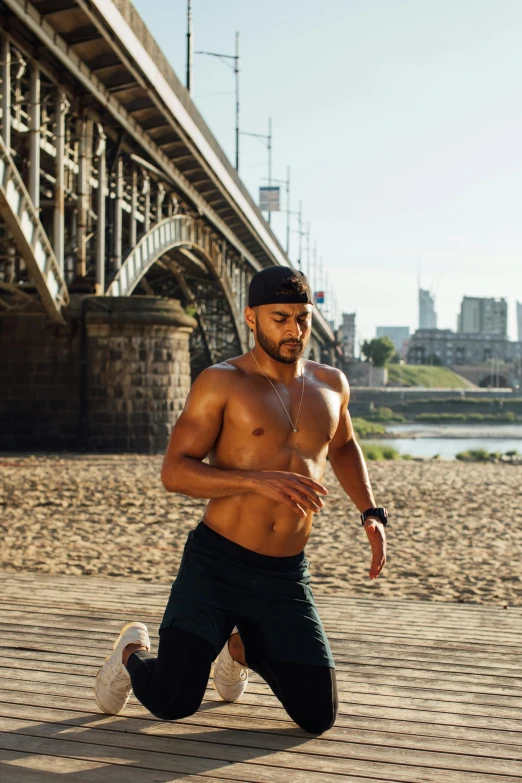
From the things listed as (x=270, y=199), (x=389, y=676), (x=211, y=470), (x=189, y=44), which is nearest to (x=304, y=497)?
(x=211, y=470)

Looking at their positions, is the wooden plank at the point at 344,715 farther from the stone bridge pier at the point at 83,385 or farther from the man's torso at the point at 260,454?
the stone bridge pier at the point at 83,385

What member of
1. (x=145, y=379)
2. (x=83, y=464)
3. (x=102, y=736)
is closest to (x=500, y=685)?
(x=102, y=736)

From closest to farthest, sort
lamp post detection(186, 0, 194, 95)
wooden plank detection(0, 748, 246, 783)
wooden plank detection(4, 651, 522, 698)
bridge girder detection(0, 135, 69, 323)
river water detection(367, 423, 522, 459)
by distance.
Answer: wooden plank detection(0, 748, 246, 783), wooden plank detection(4, 651, 522, 698), bridge girder detection(0, 135, 69, 323), lamp post detection(186, 0, 194, 95), river water detection(367, 423, 522, 459)

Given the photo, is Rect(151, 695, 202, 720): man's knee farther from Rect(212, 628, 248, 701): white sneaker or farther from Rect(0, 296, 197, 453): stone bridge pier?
Rect(0, 296, 197, 453): stone bridge pier

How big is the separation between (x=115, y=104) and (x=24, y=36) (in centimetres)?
424

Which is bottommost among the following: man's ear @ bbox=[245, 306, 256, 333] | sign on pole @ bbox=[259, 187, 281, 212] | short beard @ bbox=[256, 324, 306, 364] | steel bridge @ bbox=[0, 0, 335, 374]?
short beard @ bbox=[256, 324, 306, 364]

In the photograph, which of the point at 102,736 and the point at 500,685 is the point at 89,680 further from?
the point at 500,685

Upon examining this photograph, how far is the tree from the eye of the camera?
124m

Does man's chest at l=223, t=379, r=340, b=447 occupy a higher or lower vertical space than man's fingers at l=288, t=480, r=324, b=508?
higher

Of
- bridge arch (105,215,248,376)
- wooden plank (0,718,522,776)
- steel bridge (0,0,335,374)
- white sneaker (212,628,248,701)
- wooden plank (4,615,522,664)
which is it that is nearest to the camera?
wooden plank (0,718,522,776)

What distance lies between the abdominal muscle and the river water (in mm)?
40545

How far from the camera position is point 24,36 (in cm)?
1580

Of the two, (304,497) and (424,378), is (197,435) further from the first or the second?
(424,378)

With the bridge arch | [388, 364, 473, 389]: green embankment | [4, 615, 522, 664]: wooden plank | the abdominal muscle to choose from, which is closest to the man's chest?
the abdominal muscle
